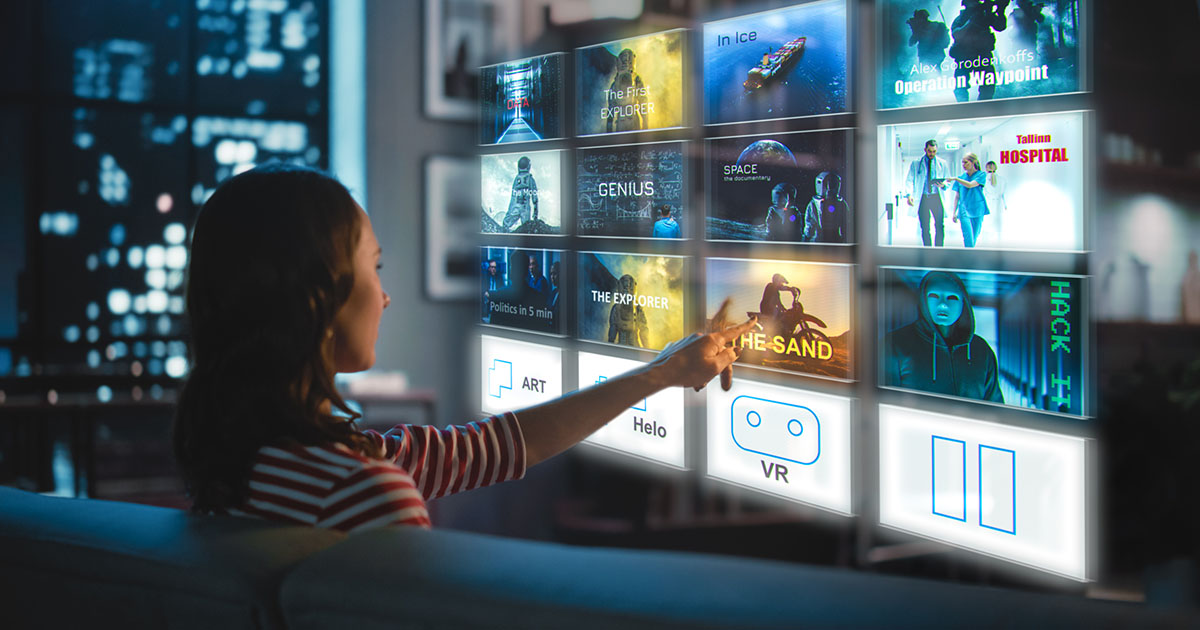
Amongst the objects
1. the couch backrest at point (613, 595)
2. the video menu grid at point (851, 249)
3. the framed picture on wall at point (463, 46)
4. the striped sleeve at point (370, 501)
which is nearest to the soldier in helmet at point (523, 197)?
the video menu grid at point (851, 249)

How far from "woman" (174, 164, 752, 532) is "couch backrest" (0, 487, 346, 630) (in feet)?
0.33

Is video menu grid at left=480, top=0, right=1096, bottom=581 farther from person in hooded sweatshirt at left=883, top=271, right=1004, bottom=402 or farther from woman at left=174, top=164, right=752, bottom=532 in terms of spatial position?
woman at left=174, top=164, right=752, bottom=532

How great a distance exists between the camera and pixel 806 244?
1.08 m

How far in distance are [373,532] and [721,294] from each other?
667 millimetres

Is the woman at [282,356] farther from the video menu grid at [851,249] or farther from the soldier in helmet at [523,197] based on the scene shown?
the soldier in helmet at [523,197]

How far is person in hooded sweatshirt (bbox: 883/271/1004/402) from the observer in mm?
931

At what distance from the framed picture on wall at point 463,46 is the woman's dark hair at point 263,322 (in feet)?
2.59

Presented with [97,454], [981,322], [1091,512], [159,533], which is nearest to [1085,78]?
[981,322]

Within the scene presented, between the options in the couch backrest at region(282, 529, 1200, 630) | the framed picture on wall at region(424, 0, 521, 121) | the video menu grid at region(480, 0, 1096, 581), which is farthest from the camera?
the framed picture on wall at region(424, 0, 521, 121)

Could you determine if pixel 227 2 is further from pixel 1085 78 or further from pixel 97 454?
pixel 1085 78

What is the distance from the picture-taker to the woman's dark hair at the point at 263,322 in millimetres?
816

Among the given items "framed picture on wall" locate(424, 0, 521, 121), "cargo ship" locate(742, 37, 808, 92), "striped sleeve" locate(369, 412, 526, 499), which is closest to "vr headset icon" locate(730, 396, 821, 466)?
"striped sleeve" locate(369, 412, 526, 499)

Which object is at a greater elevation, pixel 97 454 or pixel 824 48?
pixel 824 48

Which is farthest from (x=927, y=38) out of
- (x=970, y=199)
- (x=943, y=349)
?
(x=943, y=349)
